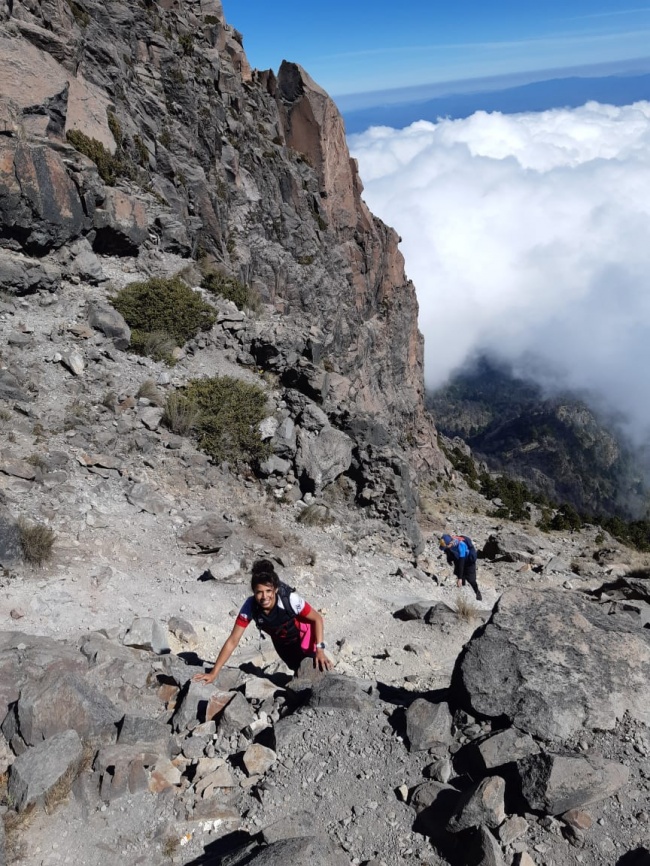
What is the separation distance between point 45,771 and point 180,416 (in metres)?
Answer: 11.2

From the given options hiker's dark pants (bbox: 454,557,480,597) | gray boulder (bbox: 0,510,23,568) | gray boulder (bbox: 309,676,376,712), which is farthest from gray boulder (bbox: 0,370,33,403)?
hiker's dark pants (bbox: 454,557,480,597)

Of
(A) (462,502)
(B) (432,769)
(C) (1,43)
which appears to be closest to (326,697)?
(B) (432,769)

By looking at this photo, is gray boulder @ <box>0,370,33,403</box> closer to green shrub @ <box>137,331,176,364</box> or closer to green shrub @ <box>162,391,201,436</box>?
green shrub @ <box>162,391,201,436</box>

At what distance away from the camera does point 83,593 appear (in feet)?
32.6

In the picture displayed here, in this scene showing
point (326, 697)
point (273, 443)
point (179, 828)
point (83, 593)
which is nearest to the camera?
point (179, 828)

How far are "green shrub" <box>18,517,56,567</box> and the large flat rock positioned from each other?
24.4 ft

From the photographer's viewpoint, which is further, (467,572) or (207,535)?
(467,572)

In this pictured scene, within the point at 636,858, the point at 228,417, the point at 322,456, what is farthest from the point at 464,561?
the point at 636,858

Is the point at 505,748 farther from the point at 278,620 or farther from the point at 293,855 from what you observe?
the point at 278,620

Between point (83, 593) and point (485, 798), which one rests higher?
point (485, 798)

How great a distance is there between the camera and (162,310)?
18.6m

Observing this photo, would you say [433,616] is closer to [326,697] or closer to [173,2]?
[326,697]

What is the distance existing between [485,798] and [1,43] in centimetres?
2362

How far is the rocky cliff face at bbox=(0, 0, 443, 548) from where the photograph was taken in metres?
18.1
